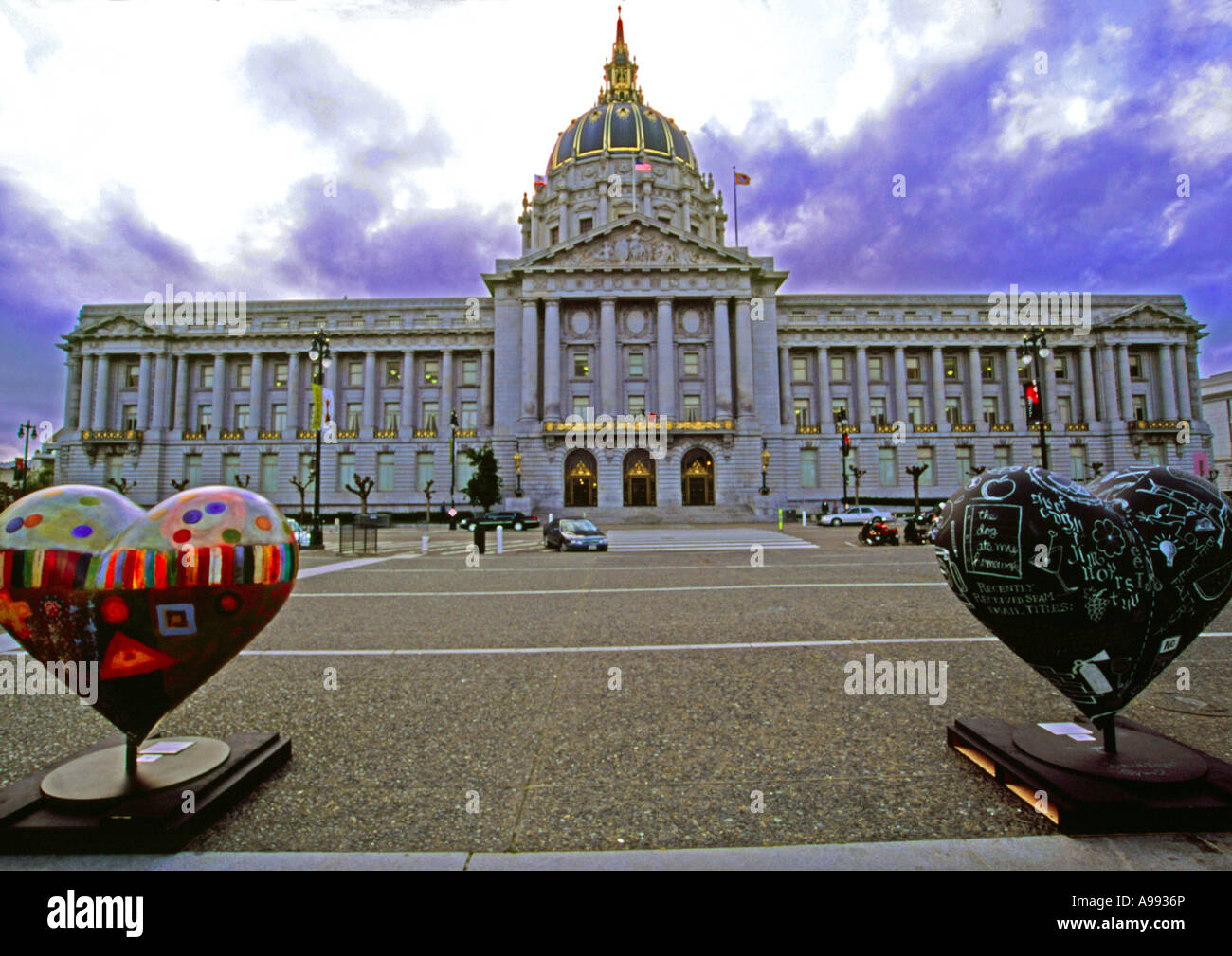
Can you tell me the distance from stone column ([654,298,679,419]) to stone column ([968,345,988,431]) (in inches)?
1042

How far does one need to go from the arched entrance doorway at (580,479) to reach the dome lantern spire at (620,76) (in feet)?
192

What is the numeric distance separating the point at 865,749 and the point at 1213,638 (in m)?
6.21

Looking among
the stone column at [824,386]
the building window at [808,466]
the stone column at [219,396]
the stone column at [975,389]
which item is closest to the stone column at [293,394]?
the stone column at [219,396]

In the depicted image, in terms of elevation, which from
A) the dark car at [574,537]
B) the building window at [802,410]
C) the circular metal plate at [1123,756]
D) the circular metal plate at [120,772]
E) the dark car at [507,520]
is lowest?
the circular metal plate at [120,772]

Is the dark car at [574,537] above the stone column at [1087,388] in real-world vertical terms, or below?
below

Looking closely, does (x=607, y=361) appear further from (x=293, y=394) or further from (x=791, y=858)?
(x=791, y=858)

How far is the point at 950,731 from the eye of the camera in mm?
3729

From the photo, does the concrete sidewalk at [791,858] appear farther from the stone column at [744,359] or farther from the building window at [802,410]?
the building window at [802,410]

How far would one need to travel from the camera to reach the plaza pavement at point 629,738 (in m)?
2.65

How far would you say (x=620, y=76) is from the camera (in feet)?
281

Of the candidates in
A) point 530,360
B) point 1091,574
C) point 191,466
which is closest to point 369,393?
point 530,360
